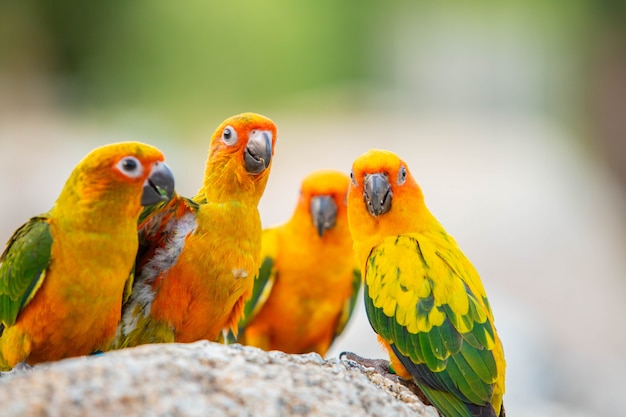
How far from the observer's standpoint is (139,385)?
3.17 m

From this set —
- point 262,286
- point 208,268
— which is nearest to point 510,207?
point 262,286

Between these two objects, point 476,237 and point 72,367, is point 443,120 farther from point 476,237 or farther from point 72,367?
point 72,367

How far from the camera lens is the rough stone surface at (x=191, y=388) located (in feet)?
10.0

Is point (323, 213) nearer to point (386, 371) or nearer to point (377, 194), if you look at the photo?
point (377, 194)

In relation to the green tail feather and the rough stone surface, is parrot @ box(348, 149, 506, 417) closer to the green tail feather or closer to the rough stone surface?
the green tail feather

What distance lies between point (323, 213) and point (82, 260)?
116 inches

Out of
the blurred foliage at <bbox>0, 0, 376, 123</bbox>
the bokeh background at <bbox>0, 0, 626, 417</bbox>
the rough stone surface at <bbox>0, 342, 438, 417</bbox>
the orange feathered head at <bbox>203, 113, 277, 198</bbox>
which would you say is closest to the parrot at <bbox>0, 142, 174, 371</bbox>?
the rough stone surface at <bbox>0, 342, 438, 417</bbox>

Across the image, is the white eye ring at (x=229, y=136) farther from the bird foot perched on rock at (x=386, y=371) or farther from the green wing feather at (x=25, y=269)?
the bird foot perched on rock at (x=386, y=371)

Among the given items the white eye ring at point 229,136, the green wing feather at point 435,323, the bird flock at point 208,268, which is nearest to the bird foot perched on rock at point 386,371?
the bird flock at point 208,268

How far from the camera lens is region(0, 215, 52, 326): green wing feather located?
4039mm

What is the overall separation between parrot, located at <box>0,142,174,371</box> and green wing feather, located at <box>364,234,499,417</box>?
1562 millimetres

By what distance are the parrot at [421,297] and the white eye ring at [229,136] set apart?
2.86ft


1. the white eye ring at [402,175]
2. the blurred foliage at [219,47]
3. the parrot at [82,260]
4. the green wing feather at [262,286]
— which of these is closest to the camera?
the parrot at [82,260]

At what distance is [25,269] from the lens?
13.3 feet
